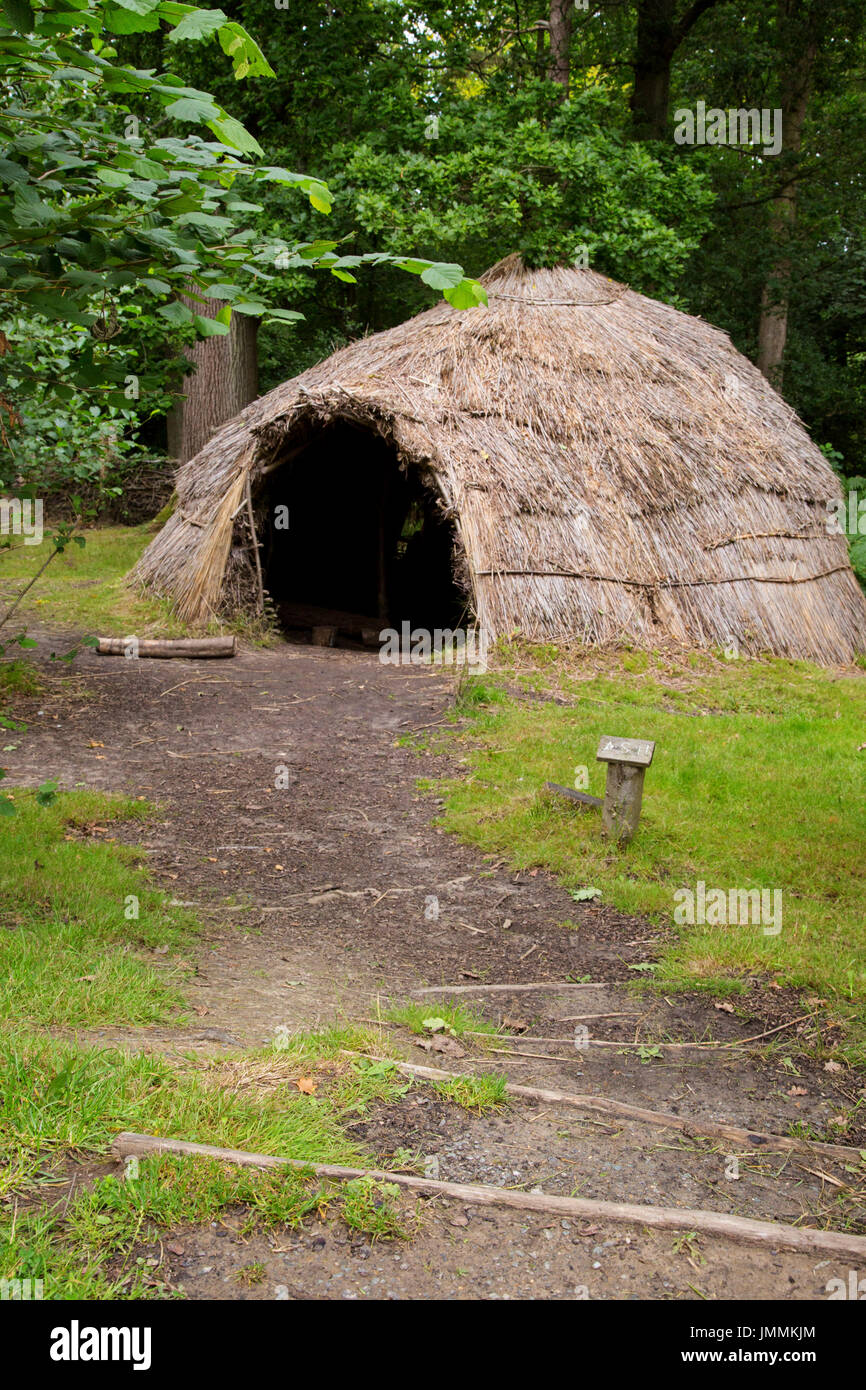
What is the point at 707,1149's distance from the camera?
10.8 feet

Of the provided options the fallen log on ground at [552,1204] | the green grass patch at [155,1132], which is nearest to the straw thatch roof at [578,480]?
the green grass patch at [155,1132]

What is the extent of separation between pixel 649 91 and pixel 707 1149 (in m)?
19.6

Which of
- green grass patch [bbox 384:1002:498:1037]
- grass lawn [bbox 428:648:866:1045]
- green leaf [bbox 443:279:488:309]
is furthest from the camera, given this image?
grass lawn [bbox 428:648:866:1045]

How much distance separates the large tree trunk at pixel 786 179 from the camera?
18016 millimetres

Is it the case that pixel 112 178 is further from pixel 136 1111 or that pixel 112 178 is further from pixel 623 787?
pixel 623 787

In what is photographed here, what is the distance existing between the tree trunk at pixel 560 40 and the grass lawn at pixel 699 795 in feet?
34.4

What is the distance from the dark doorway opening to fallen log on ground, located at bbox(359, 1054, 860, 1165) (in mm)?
10105

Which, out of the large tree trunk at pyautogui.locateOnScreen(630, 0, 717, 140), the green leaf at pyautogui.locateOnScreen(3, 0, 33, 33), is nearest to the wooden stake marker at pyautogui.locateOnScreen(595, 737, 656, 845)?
the green leaf at pyautogui.locateOnScreen(3, 0, 33, 33)

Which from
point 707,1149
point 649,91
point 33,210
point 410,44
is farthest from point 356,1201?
point 649,91

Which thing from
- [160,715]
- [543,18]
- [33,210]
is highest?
[543,18]

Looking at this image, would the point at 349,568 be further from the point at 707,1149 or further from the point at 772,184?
the point at 707,1149

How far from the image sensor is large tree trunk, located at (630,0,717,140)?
18141 millimetres

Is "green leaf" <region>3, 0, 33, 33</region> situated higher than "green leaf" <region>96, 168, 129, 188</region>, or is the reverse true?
"green leaf" <region>3, 0, 33, 33</region>

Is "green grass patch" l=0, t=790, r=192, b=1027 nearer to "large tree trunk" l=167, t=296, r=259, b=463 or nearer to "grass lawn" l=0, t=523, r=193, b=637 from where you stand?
→ "grass lawn" l=0, t=523, r=193, b=637
